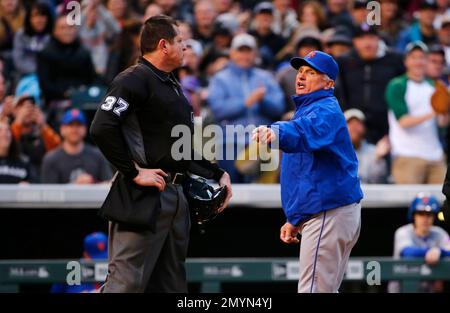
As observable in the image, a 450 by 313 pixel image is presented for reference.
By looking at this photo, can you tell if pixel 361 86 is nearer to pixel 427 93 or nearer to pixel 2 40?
pixel 427 93

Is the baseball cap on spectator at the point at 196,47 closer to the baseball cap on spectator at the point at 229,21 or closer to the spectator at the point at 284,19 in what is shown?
the baseball cap on spectator at the point at 229,21

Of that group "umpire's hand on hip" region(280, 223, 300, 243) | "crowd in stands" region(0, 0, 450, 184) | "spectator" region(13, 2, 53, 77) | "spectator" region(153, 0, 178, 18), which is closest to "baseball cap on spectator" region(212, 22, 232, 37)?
"crowd in stands" region(0, 0, 450, 184)

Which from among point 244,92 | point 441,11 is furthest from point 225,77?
point 441,11

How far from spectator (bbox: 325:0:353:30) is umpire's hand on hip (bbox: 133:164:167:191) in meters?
6.31

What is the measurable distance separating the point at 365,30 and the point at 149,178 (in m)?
5.15

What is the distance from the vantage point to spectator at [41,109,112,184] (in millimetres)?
9477

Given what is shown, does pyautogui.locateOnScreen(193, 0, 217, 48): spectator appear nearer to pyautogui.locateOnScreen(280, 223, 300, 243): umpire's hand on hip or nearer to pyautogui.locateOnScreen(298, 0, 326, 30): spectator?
pyautogui.locateOnScreen(298, 0, 326, 30): spectator

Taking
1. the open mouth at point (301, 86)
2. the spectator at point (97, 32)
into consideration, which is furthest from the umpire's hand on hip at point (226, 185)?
the spectator at point (97, 32)

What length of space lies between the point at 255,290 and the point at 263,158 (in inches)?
48.7

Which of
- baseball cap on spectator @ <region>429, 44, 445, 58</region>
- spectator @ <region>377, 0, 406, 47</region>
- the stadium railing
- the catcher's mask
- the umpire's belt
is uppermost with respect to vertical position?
spectator @ <region>377, 0, 406, 47</region>

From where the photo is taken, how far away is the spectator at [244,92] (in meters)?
10.1

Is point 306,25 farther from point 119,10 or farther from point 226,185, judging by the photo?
point 226,185

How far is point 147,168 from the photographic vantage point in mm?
6062

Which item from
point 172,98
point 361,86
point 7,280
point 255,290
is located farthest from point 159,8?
point 172,98
